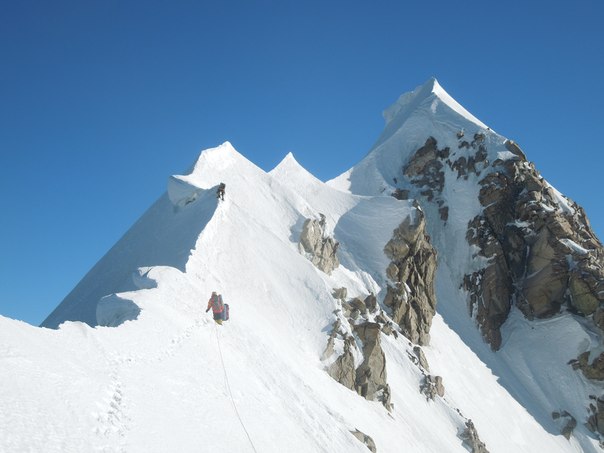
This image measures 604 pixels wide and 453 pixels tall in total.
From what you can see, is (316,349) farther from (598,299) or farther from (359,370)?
(598,299)

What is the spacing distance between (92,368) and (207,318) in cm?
880

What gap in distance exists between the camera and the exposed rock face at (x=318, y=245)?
38500 mm

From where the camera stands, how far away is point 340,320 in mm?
31219

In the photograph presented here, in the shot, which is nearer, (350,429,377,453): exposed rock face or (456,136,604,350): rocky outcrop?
(350,429,377,453): exposed rock face

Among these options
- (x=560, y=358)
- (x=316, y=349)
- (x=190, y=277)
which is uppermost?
(x=190, y=277)

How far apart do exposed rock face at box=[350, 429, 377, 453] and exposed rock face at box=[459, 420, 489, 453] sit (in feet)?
50.7

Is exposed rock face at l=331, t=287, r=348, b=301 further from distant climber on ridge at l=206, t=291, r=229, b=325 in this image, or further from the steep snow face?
distant climber on ridge at l=206, t=291, r=229, b=325

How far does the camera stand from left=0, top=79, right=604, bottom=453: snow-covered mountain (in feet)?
40.9

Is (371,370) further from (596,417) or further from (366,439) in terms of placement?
(596,417)

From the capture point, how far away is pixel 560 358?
49531 millimetres

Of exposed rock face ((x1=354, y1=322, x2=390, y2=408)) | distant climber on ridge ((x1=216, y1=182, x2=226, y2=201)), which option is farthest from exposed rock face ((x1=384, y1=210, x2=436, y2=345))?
distant climber on ridge ((x1=216, y1=182, x2=226, y2=201))

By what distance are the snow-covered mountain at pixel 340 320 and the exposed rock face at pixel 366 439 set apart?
18cm

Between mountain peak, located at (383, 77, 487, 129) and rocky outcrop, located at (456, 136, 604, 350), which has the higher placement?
mountain peak, located at (383, 77, 487, 129)

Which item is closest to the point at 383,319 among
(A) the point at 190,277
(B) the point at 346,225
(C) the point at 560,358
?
(B) the point at 346,225
